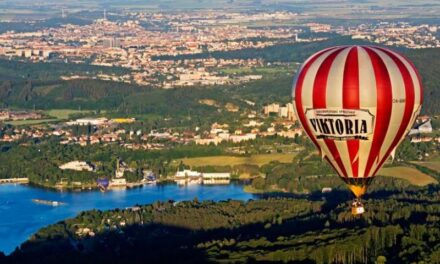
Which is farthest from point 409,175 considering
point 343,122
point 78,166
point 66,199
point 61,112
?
point 61,112

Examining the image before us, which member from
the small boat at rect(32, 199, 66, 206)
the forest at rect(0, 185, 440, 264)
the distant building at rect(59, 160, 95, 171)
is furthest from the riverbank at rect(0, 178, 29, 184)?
the forest at rect(0, 185, 440, 264)

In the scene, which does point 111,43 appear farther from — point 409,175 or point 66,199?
point 409,175

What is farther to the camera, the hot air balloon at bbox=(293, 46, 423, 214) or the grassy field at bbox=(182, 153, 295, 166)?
the grassy field at bbox=(182, 153, 295, 166)

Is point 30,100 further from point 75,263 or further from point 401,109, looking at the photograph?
point 401,109

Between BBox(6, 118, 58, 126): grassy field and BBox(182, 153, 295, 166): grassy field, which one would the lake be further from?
BBox(6, 118, 58, 126): grassy field

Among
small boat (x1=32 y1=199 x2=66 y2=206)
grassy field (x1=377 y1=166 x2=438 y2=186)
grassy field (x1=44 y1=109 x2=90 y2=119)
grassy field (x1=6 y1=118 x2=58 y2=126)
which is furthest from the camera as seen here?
grassy field (x1=44 y1=109 x2=90 y2=119)

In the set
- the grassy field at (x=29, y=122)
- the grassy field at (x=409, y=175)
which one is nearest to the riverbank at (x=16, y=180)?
the grassy field at (x=409, y=175)

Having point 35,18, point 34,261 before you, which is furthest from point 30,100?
point 35,18
